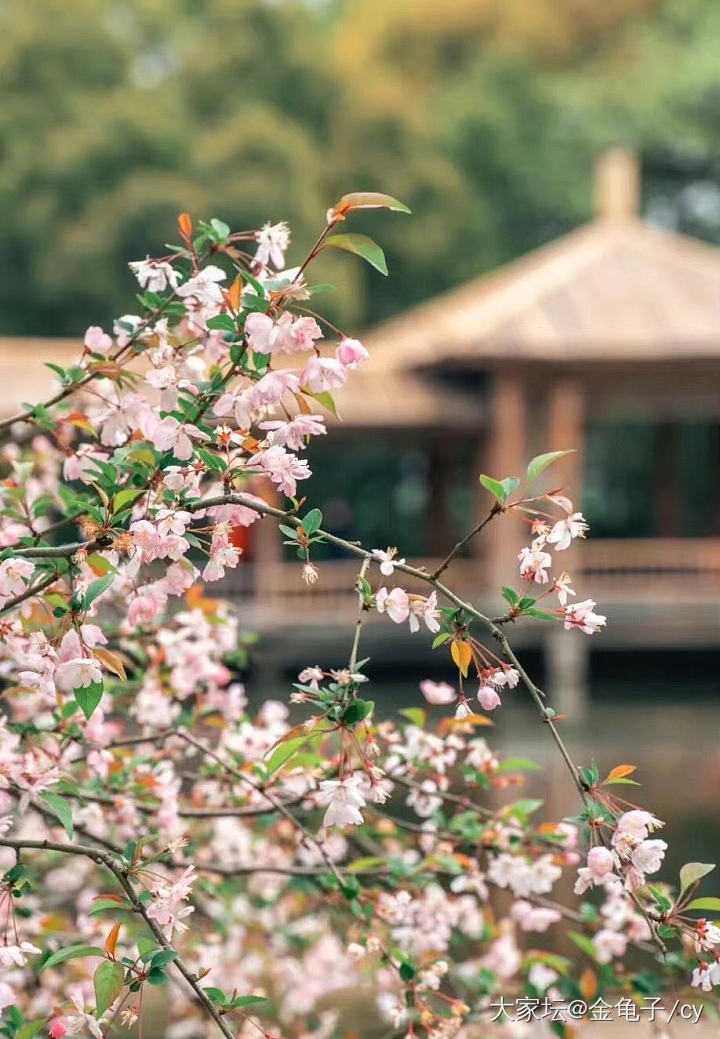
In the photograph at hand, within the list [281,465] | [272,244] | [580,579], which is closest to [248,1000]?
[281,465]

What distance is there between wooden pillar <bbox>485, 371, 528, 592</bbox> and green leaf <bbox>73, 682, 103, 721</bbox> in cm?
1127

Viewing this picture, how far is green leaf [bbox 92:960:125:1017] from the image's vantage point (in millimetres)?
1760

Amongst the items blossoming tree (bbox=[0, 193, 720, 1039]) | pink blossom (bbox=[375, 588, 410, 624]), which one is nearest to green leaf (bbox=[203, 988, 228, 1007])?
blossoming tree (bbox=[0, 193, 720, 1039])

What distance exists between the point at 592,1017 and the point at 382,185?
62.1ft

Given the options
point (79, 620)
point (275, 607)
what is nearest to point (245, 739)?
point (79, 620)

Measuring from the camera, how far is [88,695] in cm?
178

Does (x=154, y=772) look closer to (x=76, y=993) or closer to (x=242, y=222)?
(x=76, y=993)

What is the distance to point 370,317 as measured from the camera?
21.8 m

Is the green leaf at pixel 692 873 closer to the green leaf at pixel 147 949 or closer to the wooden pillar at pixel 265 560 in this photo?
the green leaf at pixel 147 949

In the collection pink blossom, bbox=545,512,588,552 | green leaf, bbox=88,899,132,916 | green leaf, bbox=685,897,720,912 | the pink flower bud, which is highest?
pink blossom, bbox=545,512,588,552

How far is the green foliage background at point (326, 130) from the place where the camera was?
19562 mm

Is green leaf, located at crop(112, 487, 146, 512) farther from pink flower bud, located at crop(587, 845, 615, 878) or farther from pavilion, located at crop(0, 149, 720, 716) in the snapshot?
pavilion, located at crop(0, 149, 720, 716)

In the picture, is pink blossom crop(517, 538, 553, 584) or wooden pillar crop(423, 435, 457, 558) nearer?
pink blossom crop(517, 538, 553, 584)

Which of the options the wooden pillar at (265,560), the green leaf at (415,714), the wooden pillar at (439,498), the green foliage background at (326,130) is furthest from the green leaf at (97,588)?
the green foliage background at (326,130)
